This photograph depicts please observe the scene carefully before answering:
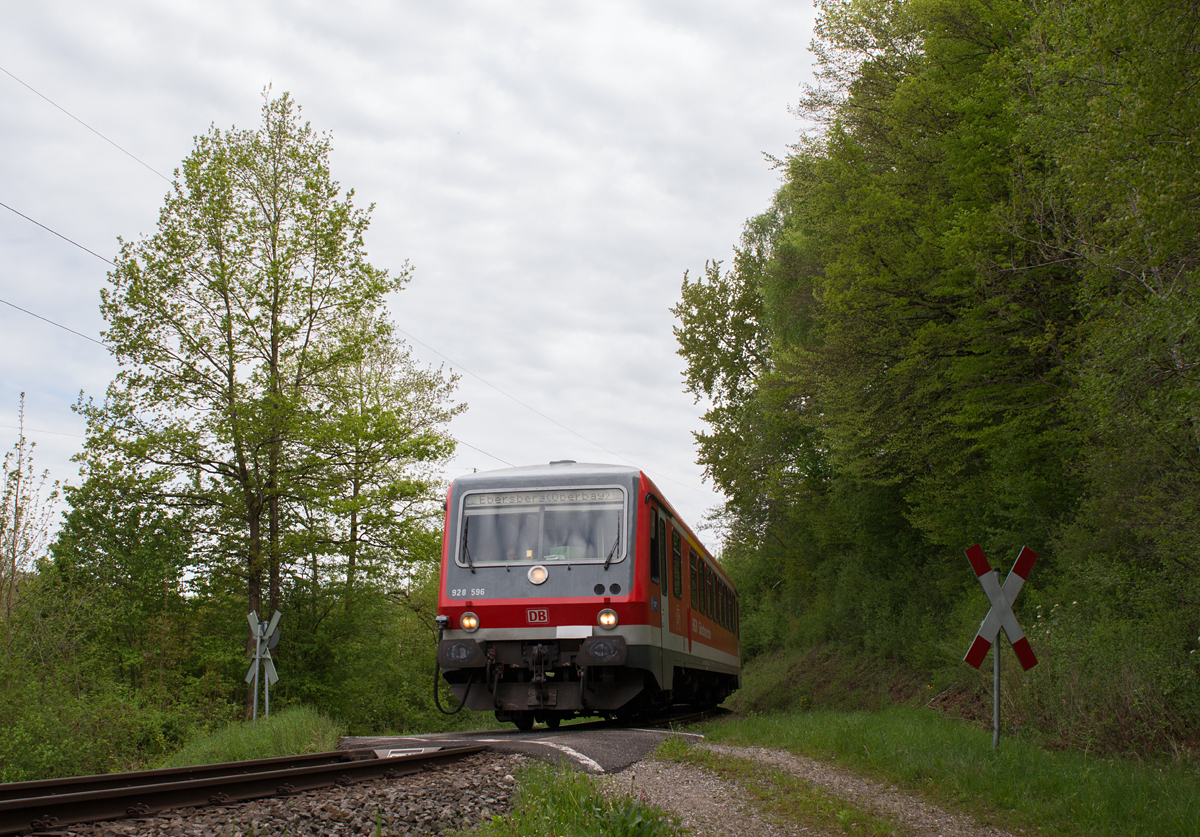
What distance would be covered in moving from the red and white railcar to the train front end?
13mm

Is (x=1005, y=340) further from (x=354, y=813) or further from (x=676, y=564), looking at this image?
(x=354, y=813)

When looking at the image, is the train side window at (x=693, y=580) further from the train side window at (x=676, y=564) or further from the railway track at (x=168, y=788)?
the railway track at (x=168, y=788)

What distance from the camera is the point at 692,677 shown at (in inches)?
615

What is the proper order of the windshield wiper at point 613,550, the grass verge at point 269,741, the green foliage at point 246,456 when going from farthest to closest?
the green foliage at point 246,456 → the windshield wiper at point 613,550 → the grass verge at point 269,741

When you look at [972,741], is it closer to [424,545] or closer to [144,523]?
[424,545]

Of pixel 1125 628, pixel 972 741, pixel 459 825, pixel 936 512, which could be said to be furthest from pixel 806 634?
pixel 459 825

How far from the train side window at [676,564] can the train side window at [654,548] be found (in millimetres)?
1311

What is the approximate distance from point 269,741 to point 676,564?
5.86 m

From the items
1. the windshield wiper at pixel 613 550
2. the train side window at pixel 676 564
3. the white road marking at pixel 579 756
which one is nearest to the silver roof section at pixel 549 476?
the windshield wiper at pixel 613 550

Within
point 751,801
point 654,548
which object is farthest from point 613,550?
point 751,801

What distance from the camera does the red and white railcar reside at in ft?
36.0

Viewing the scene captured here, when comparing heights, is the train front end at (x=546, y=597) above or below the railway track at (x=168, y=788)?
above

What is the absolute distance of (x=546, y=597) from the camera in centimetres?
1106

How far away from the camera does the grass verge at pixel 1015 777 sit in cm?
599
